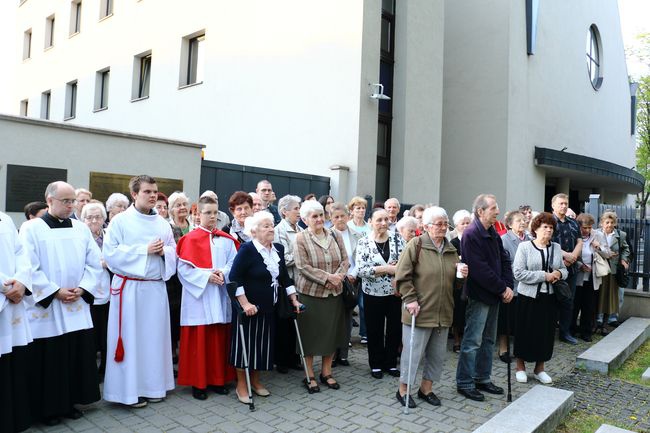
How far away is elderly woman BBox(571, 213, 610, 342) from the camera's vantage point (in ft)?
27.8

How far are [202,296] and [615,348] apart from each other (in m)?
5.66

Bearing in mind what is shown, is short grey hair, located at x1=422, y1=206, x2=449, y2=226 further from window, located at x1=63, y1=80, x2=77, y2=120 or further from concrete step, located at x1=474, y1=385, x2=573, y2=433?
window, located at x1=63, y1=80, x2=77, y2=120

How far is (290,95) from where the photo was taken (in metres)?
13.6

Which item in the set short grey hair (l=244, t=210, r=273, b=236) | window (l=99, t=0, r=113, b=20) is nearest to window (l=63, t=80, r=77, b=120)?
window (l=99, t=0, r=113, b=20)

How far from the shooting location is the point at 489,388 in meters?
5.71

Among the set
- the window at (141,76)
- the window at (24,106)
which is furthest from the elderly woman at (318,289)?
the window at (24,106)

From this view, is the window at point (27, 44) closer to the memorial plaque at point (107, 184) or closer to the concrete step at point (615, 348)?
the memorial plaque at point (107, 184)

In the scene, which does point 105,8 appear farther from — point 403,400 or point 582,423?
point 582,423

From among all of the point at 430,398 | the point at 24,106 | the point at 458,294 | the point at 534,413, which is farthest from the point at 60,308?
the point at 24,106

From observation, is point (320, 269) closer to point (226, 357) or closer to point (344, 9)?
point (226, 357)

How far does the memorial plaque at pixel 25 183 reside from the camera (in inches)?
316

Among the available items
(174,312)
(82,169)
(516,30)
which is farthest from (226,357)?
(516,30)

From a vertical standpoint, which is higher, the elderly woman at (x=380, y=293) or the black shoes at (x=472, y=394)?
Answer: the elderly woman at (x=380, y=293)

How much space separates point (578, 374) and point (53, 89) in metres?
24.9
